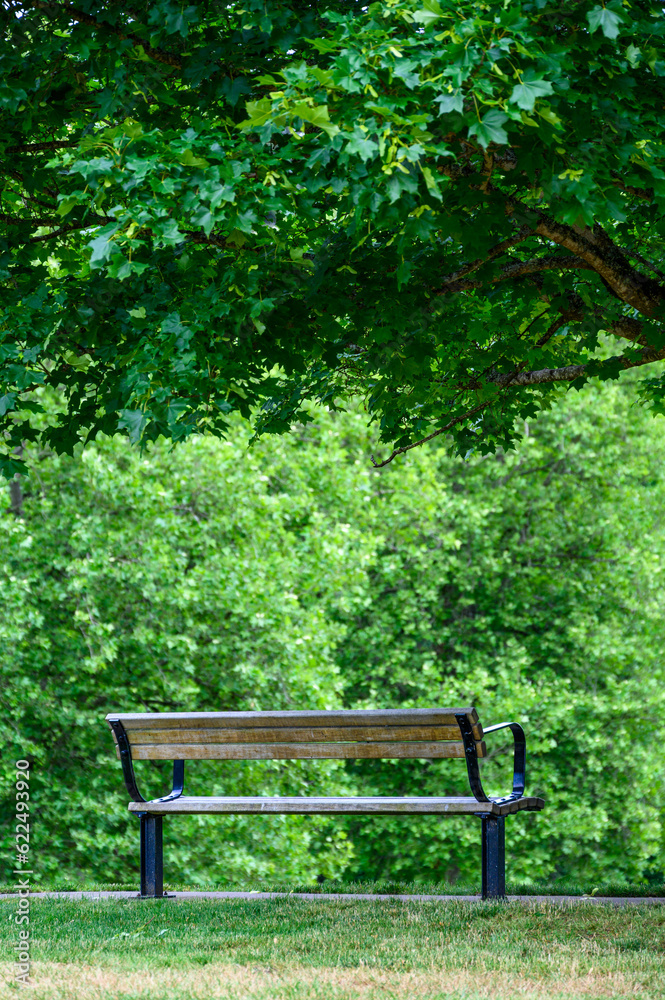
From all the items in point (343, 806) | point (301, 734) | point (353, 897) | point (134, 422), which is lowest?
point (353, 897)

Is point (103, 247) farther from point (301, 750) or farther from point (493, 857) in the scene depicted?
point (493, 857)

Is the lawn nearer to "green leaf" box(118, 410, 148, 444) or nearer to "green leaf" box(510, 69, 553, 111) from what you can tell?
"green leaf" box(118, 410, 148, 444)

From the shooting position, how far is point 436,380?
21.2 ft

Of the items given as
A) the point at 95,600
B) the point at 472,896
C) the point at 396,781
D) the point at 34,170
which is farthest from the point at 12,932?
the point at 396,781

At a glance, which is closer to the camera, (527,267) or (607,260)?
(607,260)

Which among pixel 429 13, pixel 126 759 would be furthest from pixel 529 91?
pixel 126 759

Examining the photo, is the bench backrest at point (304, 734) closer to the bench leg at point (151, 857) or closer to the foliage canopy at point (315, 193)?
the bench leg at point (151, 857)

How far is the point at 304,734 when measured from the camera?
531 centimetres

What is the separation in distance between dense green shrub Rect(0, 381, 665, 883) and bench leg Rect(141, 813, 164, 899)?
7.35 m

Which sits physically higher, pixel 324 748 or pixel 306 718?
pixel 306 718

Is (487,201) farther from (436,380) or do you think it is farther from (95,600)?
(95,600)

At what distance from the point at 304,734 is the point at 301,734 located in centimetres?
2

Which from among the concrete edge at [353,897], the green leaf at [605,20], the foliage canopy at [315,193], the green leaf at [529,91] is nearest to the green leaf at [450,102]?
the foliage canopy at [315,193]

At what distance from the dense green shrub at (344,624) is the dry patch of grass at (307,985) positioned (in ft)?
30.7
